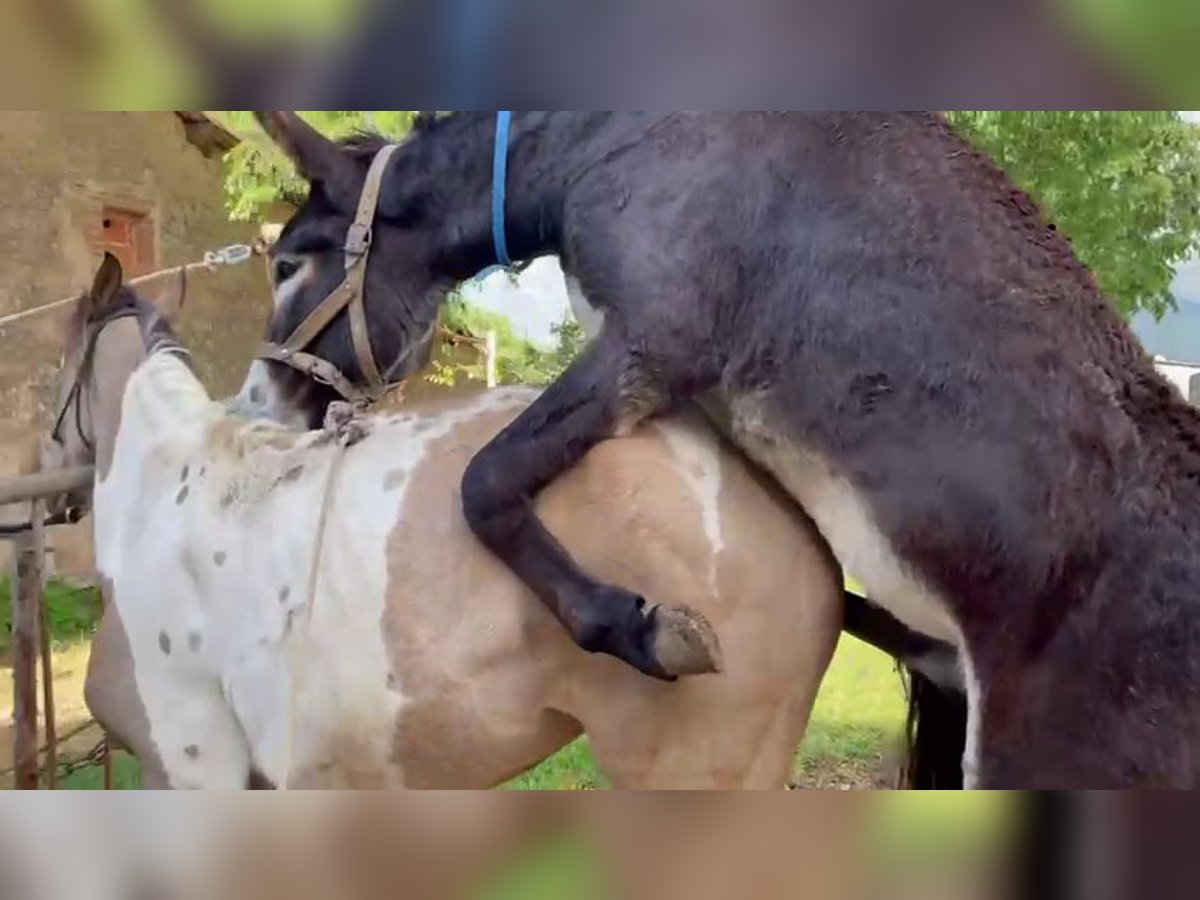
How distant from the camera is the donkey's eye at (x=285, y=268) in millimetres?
1885

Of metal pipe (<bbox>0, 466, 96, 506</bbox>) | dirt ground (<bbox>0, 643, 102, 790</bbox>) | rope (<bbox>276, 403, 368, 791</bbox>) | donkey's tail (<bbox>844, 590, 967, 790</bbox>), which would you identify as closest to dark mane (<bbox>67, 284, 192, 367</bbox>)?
metal pipe (<bbox>0, 466, 96, 506</bbox>)

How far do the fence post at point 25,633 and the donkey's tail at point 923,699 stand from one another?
1.51m

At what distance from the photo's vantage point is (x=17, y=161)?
129 inches

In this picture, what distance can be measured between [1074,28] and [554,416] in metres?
0.77

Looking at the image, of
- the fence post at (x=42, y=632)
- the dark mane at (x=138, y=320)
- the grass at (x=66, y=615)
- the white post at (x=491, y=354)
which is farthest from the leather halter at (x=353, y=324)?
the grass at (x=66, y=615)

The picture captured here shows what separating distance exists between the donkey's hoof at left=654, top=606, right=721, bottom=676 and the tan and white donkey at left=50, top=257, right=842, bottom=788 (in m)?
0.08

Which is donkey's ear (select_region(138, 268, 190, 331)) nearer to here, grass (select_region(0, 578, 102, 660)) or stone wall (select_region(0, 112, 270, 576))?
stone wall (select_region(0, 112, 270, 576))

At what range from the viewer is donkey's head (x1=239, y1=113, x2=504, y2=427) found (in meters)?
1.75

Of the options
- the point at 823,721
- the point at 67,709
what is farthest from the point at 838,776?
the point at 67,709

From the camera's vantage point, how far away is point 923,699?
1.80m

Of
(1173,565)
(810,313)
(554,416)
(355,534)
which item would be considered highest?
(810,313)

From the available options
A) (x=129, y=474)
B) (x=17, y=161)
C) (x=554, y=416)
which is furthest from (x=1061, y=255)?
(x=17, y=161)

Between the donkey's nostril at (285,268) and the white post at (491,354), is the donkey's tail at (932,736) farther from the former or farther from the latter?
the white post at (491,354)

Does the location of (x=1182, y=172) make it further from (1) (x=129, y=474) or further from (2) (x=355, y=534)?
(1) (x=129, y=474)
